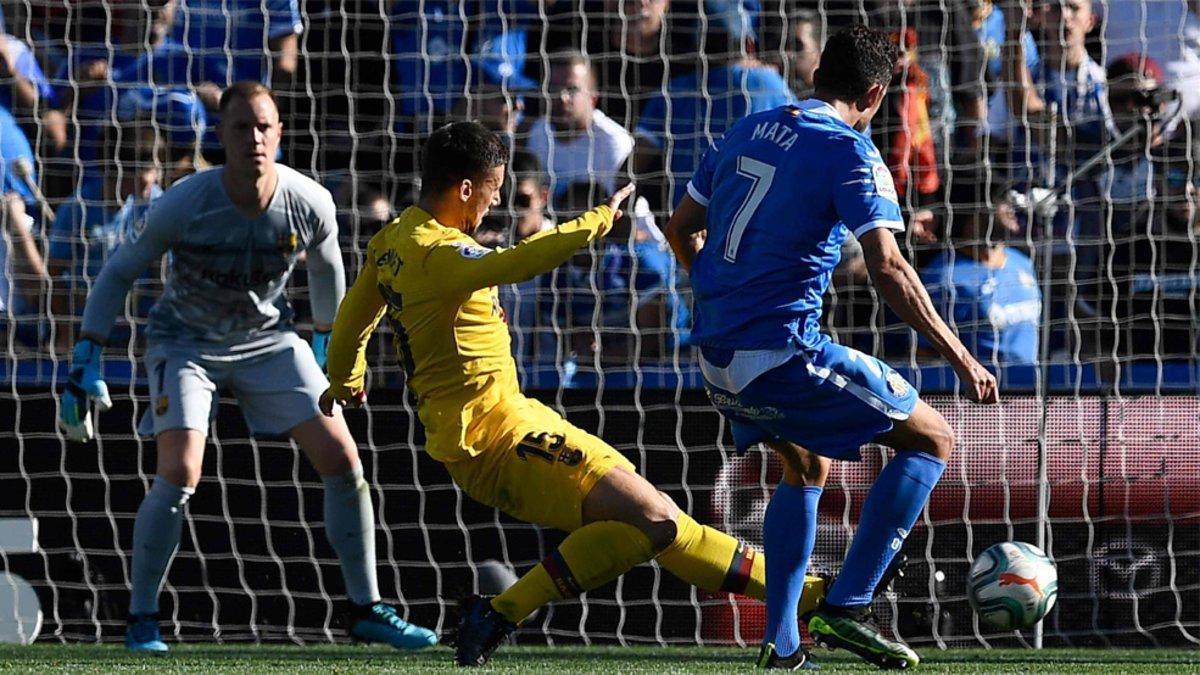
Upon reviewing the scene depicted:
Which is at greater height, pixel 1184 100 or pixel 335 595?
pixel 1184 100

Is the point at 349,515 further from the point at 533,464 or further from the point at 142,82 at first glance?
the point at 142,82

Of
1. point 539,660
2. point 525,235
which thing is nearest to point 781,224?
point 539,660

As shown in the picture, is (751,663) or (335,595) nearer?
(751,663)

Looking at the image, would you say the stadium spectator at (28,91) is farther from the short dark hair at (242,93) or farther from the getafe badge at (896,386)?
the getafe badge at (896,386)

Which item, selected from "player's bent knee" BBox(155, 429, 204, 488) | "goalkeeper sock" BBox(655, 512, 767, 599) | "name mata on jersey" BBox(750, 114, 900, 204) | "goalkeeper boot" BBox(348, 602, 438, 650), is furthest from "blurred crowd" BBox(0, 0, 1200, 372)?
"name mata on jersey" BBox(750, 114, 900, 204)

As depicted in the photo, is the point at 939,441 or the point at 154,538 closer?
the point at 939,441

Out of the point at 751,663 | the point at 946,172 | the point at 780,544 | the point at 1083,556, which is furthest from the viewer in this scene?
the point at 946,172

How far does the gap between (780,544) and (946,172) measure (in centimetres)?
360

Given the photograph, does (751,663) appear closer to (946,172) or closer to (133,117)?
(946,172)

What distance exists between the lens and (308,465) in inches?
264

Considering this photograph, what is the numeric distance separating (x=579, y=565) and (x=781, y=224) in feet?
3.67

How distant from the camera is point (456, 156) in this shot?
4734 millimetres

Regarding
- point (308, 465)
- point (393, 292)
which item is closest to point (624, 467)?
point (393, 292)

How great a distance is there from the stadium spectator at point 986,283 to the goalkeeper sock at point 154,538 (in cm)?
331
